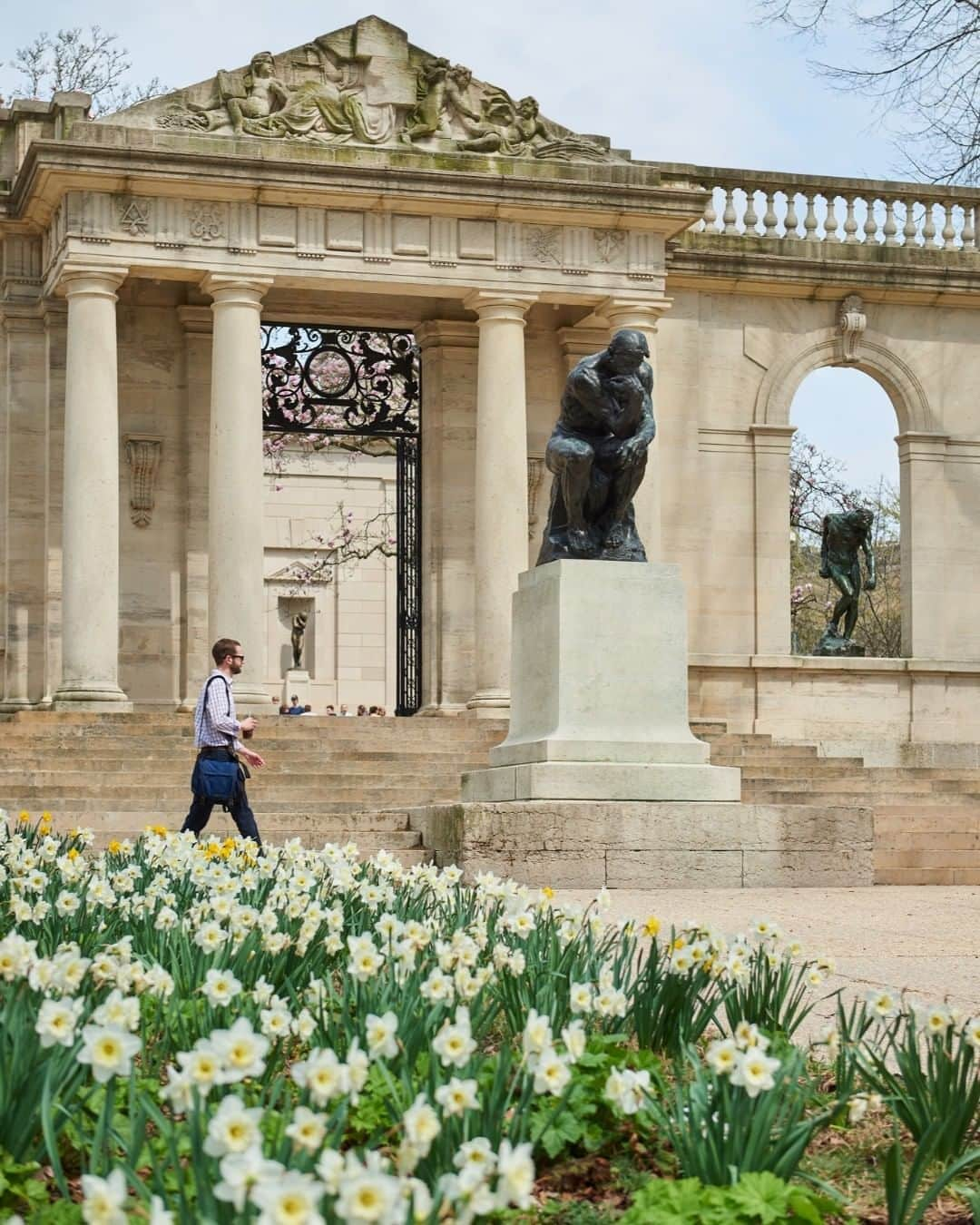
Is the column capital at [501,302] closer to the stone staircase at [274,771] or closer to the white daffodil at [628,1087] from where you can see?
the stone staircase at [274,771]

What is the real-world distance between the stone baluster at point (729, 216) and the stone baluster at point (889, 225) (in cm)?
236

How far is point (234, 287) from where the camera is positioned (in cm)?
2438

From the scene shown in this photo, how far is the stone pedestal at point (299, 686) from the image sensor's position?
51719mm

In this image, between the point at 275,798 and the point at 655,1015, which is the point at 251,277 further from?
the point at 655,1015

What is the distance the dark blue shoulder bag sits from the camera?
1402 cm

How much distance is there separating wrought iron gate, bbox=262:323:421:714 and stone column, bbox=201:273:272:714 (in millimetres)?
3159

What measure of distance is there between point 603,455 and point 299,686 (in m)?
37.1

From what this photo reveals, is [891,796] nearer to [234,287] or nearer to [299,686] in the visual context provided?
[234,287]

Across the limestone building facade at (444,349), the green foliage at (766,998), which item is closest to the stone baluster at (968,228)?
the limestone building facade at (444,349)

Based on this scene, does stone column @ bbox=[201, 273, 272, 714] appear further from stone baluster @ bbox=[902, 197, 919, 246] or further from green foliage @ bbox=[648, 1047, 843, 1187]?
green foliage @ bbox=[648, 1047, 843, 1187]

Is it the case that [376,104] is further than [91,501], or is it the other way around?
[376,104]

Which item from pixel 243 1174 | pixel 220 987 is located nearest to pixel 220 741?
pixel 220 987

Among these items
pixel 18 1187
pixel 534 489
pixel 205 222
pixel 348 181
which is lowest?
pixel 18 1187

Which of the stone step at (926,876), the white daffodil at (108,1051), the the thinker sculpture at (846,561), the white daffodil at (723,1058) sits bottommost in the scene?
the stone step at (926,876)
